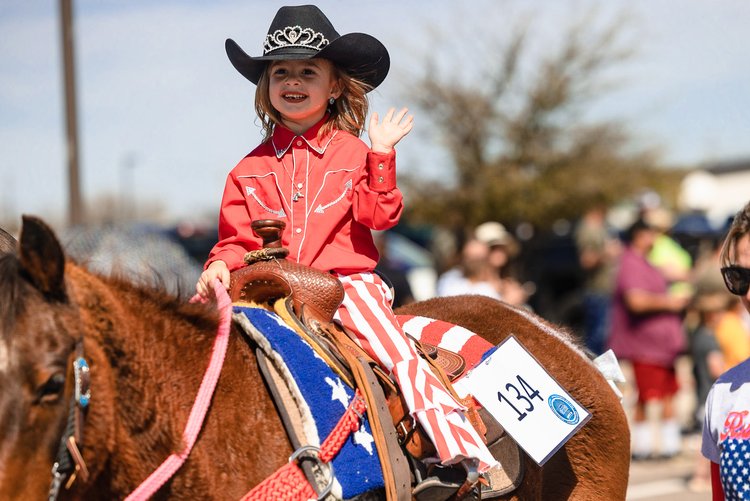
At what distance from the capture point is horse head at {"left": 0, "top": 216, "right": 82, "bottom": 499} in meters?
2.04

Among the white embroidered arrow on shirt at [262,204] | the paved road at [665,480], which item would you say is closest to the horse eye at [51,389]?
the white embroidered arrow on shirt at [262,204]

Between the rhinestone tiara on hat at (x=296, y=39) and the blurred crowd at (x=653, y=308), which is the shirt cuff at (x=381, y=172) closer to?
the rhinestone tiara on hat at (x=296, y=39)

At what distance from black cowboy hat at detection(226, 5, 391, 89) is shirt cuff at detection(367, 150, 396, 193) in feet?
1.36

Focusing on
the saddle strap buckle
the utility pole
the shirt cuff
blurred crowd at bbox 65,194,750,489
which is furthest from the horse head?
the utility pole

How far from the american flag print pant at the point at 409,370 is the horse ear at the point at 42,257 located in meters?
1.23

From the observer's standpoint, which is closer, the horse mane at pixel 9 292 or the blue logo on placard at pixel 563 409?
the horse mane at pixel 9 292

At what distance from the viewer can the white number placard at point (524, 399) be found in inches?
134

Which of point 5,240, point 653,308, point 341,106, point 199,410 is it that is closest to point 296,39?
point 341,106

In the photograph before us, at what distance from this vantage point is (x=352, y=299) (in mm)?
3223

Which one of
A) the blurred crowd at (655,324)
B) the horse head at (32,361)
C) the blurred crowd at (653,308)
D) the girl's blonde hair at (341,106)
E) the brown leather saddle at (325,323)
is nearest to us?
the horse head at (32,361)

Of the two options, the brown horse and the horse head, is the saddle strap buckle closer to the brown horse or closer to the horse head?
the brown horse

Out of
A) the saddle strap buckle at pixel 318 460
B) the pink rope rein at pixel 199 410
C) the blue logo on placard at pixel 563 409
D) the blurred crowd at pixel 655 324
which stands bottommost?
the blurred crowd at pixel 655 324

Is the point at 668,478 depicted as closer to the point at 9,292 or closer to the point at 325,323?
the point at 325,323

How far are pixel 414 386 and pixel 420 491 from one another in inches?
12.9
